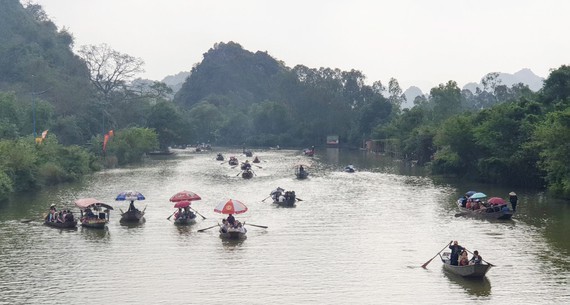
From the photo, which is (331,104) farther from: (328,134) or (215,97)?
(215,97)

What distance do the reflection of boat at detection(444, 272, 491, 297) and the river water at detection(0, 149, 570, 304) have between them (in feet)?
0.27

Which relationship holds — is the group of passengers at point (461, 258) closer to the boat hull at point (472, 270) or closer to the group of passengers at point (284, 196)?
the boat hull at point (472, 270)

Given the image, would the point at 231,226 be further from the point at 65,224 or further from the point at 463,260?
the point at 463,260

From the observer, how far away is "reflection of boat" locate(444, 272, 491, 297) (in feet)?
84.4

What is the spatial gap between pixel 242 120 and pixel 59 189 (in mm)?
106622

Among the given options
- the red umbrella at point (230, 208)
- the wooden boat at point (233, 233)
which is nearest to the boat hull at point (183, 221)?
the red umbrella at point (230, 208)

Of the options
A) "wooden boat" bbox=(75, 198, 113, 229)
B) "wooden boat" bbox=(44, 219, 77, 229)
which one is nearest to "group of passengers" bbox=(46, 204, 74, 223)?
"wooden boat" bbox=(44, 219, 77, 229)

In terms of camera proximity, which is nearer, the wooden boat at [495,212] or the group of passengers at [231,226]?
the group of passengers at [231,226]


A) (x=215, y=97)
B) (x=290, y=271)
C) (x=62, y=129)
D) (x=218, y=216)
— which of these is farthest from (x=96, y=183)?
(x=215, y=97)

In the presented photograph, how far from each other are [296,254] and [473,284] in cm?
856

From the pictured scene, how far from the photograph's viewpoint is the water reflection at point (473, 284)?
25.7 metres

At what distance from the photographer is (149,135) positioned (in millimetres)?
102625

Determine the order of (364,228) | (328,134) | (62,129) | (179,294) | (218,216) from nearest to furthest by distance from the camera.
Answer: (179,294) → (364,228) → (218,216) → (62,129) → (328,134)

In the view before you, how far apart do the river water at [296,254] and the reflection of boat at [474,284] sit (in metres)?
0.08
